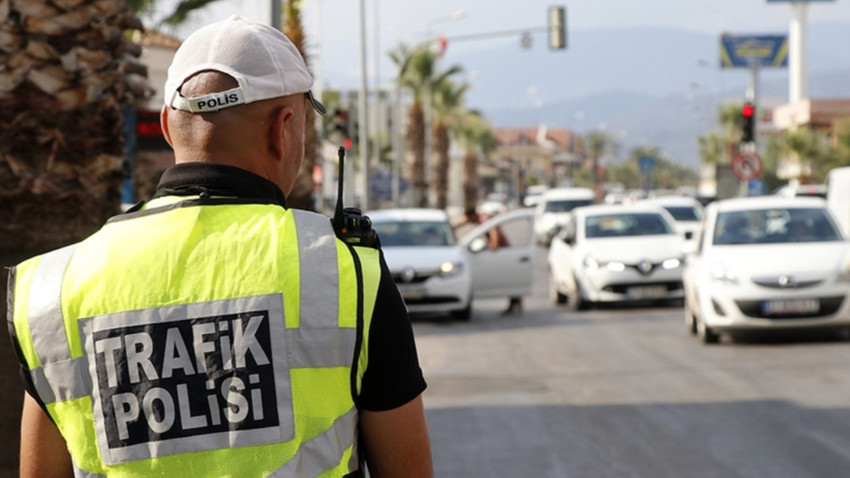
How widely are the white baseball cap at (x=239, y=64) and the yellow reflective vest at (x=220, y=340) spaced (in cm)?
19

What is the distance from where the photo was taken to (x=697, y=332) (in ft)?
52.9

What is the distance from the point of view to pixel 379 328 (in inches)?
92.5

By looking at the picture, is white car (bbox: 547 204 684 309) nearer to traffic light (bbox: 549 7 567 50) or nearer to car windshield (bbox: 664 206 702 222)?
car windshield (bbox: 664 206 702 222)

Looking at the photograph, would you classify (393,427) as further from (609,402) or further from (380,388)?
(609,402)

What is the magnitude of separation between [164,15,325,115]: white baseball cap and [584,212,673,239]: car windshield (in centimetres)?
1921

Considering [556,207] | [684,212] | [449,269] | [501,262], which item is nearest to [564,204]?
[556,207]

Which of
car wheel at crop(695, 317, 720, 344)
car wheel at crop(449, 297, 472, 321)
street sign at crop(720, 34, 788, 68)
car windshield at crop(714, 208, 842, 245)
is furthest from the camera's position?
street sign at crop(720, 34, 788, 68)

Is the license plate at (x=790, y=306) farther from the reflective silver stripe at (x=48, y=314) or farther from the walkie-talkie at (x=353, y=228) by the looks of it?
the reflective silver stripe at (x=48, y=314)

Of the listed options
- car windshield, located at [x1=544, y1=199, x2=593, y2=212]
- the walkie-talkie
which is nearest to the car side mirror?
the walkie-talkie

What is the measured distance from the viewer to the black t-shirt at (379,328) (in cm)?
235

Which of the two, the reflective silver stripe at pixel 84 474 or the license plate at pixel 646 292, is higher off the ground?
the reflective silver stripe at pixel 84 474

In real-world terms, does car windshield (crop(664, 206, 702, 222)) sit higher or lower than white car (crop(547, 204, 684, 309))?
lower

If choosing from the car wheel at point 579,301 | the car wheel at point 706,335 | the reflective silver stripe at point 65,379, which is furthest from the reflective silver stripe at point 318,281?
the car wheel at point 579,301

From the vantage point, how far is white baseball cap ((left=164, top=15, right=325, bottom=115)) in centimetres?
242
